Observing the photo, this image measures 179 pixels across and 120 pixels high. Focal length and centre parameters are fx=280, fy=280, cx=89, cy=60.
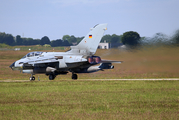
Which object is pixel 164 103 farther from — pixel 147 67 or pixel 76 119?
pixel 147 67

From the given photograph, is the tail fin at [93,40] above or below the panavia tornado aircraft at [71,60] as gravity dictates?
above

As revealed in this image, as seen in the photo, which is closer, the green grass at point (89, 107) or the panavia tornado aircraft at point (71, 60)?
the green grass at point (89, 107)

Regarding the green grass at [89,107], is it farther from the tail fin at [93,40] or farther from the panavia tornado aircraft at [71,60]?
the tail fin at [93,40]

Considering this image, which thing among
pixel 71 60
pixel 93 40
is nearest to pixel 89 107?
pixel 71 60

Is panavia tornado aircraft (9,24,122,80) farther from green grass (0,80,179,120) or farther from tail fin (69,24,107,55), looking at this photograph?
green grass (0,80,179,120)

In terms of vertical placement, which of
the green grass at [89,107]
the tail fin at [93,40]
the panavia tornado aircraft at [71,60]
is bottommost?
the green grass at [89,107]

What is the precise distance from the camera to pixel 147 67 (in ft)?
102

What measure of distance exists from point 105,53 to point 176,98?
18.1 m

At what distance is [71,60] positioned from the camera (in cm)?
2961

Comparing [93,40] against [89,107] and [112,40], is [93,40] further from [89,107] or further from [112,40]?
[112,40]

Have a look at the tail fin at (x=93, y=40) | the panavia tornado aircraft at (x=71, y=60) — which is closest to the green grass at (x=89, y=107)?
the panavia tornado aircraft at (x=71, y=60)

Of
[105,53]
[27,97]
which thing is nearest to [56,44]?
[105,53]

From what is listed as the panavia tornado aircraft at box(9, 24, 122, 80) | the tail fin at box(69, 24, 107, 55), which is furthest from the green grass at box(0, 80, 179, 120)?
the tail fin at box(69, 24, 107, 55)

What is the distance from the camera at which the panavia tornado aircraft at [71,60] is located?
29.3 m
